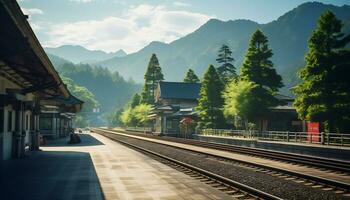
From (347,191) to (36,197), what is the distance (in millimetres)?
9521

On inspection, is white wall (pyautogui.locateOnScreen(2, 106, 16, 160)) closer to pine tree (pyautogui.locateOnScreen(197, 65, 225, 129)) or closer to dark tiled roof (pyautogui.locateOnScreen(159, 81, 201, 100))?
pine tree (pyautogui.locateOnScreen(197, 65, 225, 129))

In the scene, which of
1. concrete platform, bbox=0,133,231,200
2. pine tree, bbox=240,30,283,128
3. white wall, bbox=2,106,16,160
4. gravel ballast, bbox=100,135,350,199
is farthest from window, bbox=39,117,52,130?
gravel ballast, bbox=100,135,350,199

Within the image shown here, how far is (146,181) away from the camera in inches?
549

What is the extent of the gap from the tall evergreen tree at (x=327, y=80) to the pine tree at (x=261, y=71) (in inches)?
466

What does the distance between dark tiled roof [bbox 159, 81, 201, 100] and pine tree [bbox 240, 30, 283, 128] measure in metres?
57.2

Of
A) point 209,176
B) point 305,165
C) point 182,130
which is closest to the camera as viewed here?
point 209,176

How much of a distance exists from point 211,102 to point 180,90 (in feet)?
155

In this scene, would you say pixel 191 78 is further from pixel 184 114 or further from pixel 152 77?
pixel 184 114

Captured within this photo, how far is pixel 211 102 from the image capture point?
194 feet

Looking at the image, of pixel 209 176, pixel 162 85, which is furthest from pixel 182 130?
pixel 209 176

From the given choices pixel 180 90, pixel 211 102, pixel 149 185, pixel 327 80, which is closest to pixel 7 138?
pixel 149 185

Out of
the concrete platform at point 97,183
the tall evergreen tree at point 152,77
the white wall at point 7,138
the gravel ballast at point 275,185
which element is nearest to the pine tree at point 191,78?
the tall evergreen tree at point 152,77

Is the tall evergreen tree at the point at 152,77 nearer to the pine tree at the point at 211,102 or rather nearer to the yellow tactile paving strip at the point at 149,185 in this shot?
the pine tree at the point at 211,102

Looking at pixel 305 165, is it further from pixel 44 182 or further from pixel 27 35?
pixel 27 35
